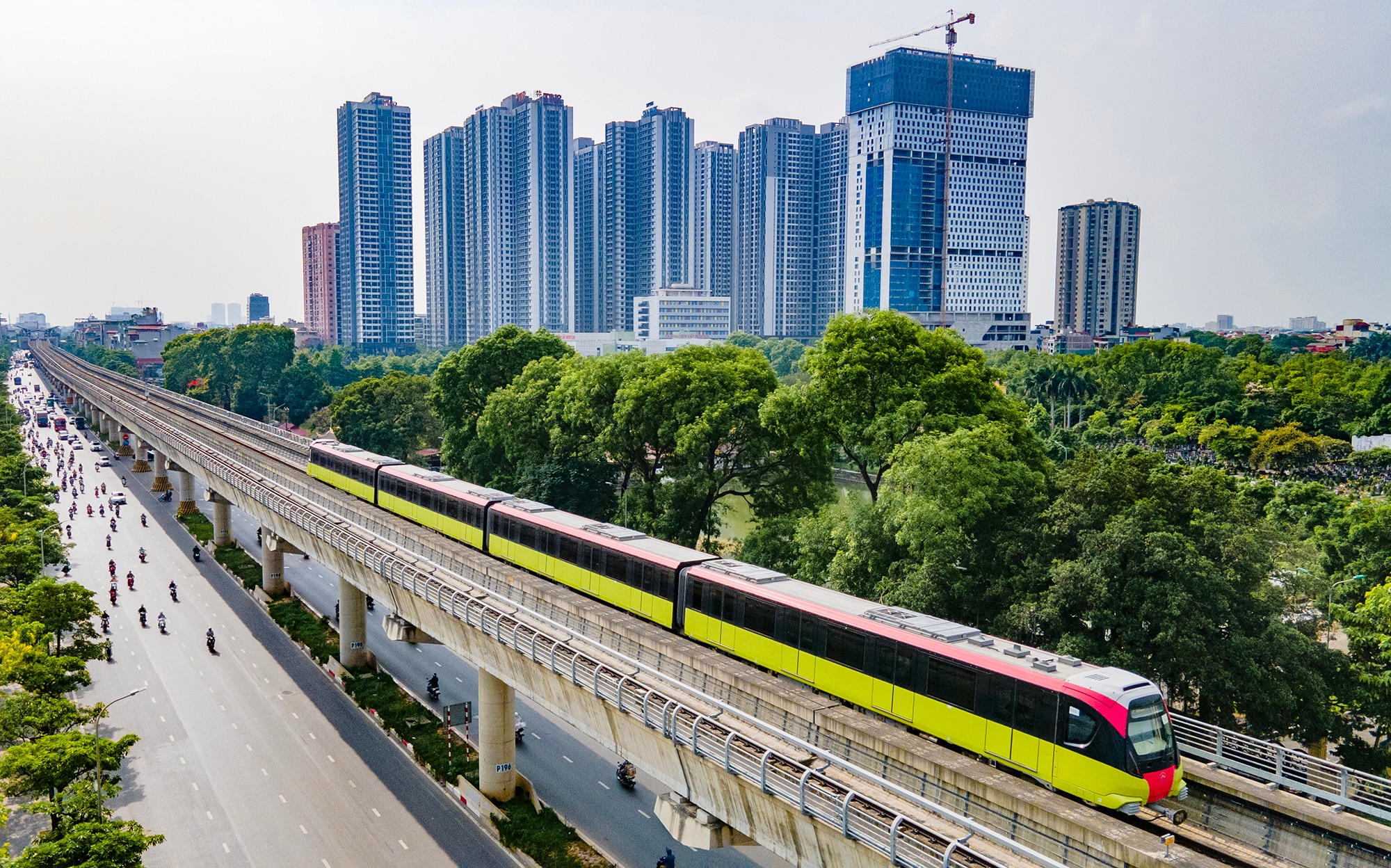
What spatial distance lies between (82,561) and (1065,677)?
2315 inches

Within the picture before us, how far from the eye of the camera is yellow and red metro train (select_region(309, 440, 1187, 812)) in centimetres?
1772

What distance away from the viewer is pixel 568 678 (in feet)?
74.9

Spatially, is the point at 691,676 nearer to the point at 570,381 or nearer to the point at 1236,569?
the point at 1236,569

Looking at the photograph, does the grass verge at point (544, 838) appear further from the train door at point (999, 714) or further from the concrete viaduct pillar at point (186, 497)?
the concrete viaduct pillar at point (186, 497)

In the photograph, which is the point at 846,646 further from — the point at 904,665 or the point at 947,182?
the point at 947,182

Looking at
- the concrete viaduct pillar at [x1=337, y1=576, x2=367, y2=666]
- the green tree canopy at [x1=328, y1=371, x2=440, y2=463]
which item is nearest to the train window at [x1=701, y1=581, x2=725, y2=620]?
the concrete viaduct pillar at [x1=337, y1=576, x2=367, y2=666]

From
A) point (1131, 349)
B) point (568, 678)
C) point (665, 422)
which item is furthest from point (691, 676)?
point (1131, 349)

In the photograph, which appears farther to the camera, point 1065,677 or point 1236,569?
point 1236,569

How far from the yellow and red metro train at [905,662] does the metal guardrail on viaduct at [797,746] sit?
6.78 feet

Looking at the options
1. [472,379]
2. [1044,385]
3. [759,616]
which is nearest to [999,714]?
[759,616]

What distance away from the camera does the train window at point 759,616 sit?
2450 centimetres

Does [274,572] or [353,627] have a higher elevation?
[353,627]

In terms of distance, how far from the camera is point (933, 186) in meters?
188

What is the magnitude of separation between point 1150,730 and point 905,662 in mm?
4992
